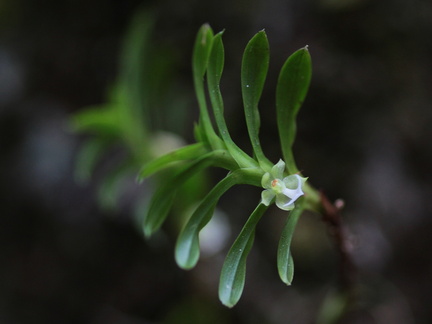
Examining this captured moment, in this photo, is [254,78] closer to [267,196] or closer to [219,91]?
[219,91]

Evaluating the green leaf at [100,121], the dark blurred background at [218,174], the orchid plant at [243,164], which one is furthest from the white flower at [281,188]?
the green leaf at [100,121]

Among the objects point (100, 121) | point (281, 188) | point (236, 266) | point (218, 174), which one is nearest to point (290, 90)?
point (281, 188)

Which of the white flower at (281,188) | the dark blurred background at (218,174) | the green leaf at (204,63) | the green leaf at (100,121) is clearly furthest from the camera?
the dark blurred background at (218,174)

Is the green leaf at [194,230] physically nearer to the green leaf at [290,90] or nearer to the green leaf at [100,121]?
the green leaf at [290,90]

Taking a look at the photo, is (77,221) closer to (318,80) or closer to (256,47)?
(318,80)

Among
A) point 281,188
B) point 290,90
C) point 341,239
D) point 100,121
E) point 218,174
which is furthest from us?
point 218,174

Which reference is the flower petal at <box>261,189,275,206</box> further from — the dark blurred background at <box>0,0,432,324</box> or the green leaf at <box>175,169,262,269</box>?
the dark blurred background at <box>0,0,432,324</box>

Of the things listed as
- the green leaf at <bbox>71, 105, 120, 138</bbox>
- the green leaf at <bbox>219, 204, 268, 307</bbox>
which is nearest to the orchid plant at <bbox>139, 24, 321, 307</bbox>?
the green leaf at <bbox>219, 204, 268, 307</bbox>
